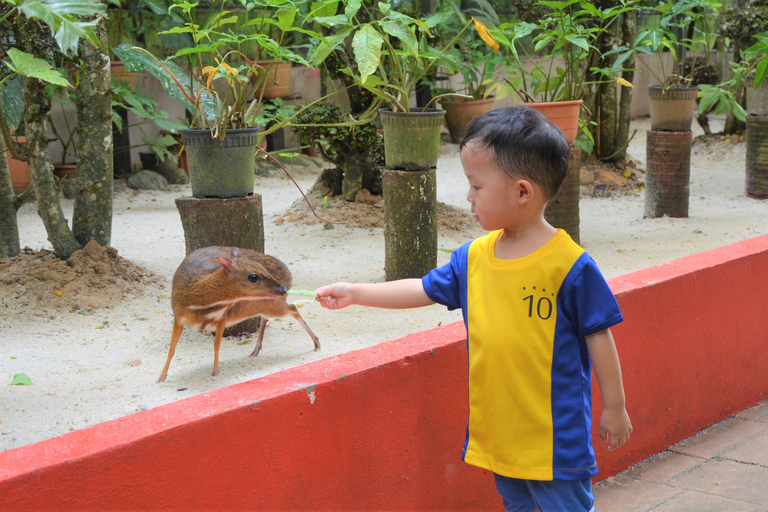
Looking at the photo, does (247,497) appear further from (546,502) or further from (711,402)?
(711,402)

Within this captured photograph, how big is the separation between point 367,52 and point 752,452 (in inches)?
84.3

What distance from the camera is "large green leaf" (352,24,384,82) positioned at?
3273mm

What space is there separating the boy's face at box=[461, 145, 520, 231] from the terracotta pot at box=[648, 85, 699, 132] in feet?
15.0

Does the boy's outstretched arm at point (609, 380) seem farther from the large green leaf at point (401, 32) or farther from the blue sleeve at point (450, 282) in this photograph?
the large green leaf at point (401, 32)

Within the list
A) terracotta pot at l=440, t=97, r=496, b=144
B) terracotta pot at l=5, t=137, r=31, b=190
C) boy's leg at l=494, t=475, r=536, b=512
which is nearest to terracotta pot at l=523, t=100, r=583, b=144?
boy's leg at l=494, t=475, r=536, b=512

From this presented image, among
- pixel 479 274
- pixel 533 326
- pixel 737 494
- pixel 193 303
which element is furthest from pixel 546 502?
pixel 193 303

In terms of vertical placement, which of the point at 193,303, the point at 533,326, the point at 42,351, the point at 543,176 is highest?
the point at 543,176

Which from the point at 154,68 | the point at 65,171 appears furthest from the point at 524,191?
the point at 65,171

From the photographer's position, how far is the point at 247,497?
1759mm

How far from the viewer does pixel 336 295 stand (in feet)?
6.41

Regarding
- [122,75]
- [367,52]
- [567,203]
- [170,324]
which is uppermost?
[122,75]

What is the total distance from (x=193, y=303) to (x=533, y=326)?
155 centimetres

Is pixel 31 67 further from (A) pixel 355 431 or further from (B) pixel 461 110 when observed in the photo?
(B) pixel 461 110

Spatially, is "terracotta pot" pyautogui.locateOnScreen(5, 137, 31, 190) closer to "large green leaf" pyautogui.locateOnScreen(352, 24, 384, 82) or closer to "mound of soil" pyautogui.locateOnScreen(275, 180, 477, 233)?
"mound of soil" pyautogui.locateOnScreen(275, 180, 477, 233)
